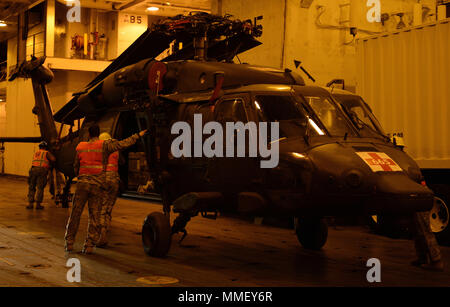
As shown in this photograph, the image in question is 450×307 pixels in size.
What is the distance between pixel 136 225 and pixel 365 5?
8.52 meters

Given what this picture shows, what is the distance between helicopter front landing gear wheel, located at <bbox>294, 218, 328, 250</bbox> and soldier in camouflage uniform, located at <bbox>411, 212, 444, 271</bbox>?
209 centimetres

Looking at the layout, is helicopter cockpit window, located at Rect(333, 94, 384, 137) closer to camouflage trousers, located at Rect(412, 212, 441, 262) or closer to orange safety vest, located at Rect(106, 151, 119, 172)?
camouflage trousers, located at Rect(412, 212, 441, 262)

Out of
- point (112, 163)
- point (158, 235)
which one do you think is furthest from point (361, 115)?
point (112, 163)

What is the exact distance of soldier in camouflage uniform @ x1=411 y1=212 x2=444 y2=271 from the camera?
8539 millimetres

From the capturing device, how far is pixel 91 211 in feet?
33.2

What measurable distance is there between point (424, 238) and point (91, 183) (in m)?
5.20

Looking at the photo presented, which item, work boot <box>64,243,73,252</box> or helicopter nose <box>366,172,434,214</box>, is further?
work boot <box>64,243,73,252</box>

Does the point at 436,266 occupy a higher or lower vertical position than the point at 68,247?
higher

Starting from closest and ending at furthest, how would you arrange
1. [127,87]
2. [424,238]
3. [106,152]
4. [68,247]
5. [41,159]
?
Result: 1. [424,238]
2. [68,247]
3. [106,152]
4. [127,87]
5. [41,159]

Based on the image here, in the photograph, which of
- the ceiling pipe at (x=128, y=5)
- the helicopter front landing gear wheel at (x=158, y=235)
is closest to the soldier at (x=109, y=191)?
the helicopter front landing gear wheel at (x=158, y=235)

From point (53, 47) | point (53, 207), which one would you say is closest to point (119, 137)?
point (53, 207)

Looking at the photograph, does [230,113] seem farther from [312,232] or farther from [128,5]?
[128,5]

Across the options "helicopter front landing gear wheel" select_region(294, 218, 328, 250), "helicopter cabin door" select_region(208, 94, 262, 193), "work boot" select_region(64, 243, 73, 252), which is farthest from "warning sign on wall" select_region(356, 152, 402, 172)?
"work boot" select_region(64, 243, 73, 252)

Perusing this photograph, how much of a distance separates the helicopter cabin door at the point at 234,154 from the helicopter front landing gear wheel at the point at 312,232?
7.89 ft
